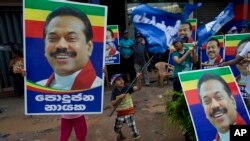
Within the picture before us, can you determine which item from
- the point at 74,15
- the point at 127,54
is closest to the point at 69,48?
the point at 74,15

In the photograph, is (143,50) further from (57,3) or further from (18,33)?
(57,3)

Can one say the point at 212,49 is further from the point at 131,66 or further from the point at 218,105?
the point at 131,66

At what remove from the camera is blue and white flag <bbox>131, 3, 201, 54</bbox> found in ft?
17.3

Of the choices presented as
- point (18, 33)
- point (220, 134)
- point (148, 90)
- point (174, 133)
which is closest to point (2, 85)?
point (18, 33)

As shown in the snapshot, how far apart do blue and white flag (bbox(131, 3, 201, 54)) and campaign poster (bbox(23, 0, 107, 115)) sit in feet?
4.00

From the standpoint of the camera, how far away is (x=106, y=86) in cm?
1015

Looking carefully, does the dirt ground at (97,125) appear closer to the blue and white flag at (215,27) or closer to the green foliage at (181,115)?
the green foliage at (181,115)

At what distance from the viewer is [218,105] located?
13.0 feet

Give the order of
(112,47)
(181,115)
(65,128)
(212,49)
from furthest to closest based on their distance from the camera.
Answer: (112,47) → (212,49) → (181,115) → (65,128)

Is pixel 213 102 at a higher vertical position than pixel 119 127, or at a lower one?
higher

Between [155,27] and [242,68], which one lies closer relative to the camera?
[242,68]

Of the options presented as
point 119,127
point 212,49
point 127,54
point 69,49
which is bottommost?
point 119,127

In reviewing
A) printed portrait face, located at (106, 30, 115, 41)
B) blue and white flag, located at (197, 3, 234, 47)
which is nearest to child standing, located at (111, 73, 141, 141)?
blue and white flag, located at (197, 3, 234, 47)

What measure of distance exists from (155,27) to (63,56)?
72.4 inches
